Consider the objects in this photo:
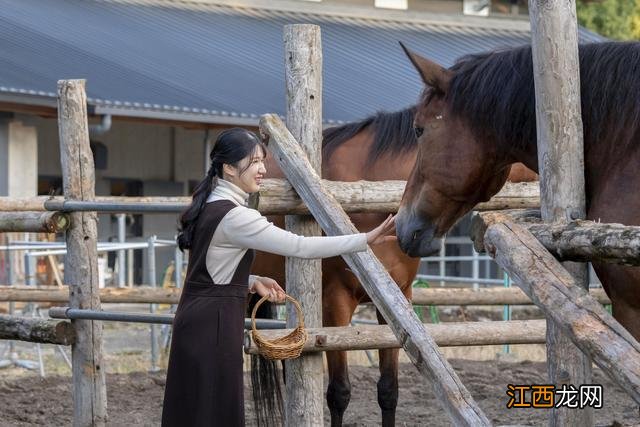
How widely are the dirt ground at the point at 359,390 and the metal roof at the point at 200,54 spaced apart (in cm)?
304

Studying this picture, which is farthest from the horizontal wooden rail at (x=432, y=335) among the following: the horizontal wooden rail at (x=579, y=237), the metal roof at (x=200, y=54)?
the metal roof at (x=200, y=54)

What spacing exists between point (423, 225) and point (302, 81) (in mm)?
928

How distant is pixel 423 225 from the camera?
4.35 m

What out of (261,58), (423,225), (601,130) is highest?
(261,58)

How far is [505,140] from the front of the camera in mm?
4066

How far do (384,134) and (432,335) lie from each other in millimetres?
1225

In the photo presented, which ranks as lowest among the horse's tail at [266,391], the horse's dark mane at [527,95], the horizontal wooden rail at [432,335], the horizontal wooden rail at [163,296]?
the horse's tail at [266,391]

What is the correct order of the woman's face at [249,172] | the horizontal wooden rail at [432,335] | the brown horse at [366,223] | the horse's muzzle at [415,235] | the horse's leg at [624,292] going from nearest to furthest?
1. the horse's leg at [624,292]
2. the woman's face at [249,172]
3. the horse's muzzle at [415,235]
4. the horizontal wooden rail at [432,335]
5. the brown horse at [366,223]

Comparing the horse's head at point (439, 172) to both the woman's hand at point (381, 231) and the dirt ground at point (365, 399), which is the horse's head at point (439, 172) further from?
the dirt ground at point (365, 399)

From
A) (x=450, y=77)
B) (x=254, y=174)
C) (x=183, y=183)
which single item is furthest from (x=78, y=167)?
(x=183, y=183)

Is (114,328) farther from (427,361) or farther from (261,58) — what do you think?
(427,361)

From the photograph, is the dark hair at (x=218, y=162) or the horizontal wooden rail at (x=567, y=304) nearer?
the horizontal wooden rail at (x=567, y=304)

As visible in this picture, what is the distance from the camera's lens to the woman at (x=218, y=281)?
393 cm

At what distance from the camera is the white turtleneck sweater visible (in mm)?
3902
